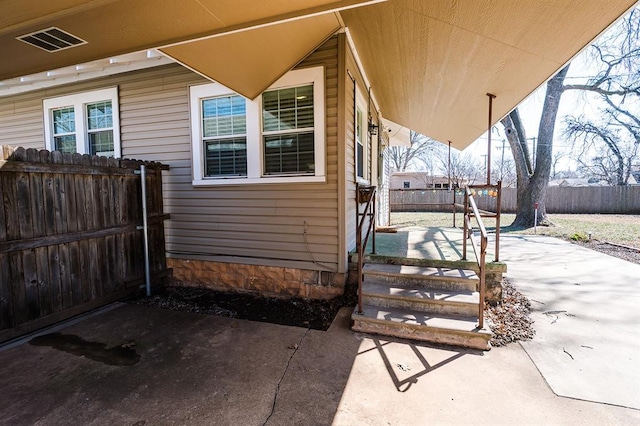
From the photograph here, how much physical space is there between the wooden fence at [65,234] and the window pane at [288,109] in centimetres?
191

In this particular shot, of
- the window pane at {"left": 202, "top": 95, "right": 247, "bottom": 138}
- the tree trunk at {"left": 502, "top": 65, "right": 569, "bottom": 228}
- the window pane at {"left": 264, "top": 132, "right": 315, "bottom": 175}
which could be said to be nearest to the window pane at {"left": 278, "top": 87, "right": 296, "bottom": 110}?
the window pane at {"left": 264, "top": 132, "right": 315, "bottom": 175}

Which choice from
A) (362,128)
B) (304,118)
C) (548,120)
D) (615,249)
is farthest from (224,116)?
(548,120)

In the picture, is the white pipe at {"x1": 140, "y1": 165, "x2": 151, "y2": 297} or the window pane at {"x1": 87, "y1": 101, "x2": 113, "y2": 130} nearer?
the white pipe at {"x1": 140, "y1": 165, "x2": 151, "y2": 297}

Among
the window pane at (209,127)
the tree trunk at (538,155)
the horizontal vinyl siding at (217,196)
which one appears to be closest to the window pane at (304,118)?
the horizontal vinyl siding at (217,196)

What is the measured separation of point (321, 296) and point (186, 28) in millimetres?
3242

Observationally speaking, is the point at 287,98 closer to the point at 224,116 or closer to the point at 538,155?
the point at 224,116

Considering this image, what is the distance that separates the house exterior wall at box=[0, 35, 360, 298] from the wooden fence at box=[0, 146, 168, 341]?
0.45 m

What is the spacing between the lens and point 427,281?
137 inches

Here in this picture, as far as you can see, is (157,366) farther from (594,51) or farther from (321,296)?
(594,51)

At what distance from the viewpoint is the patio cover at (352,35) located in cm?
206

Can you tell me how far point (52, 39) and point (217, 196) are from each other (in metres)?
2.43

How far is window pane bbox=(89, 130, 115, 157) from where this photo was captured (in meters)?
5.13

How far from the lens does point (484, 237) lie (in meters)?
2.73

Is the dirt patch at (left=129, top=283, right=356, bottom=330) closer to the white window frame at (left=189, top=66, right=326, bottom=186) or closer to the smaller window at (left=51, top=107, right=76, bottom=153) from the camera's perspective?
the white window frame at (left=189, top=66, right=326, bottom=186)
